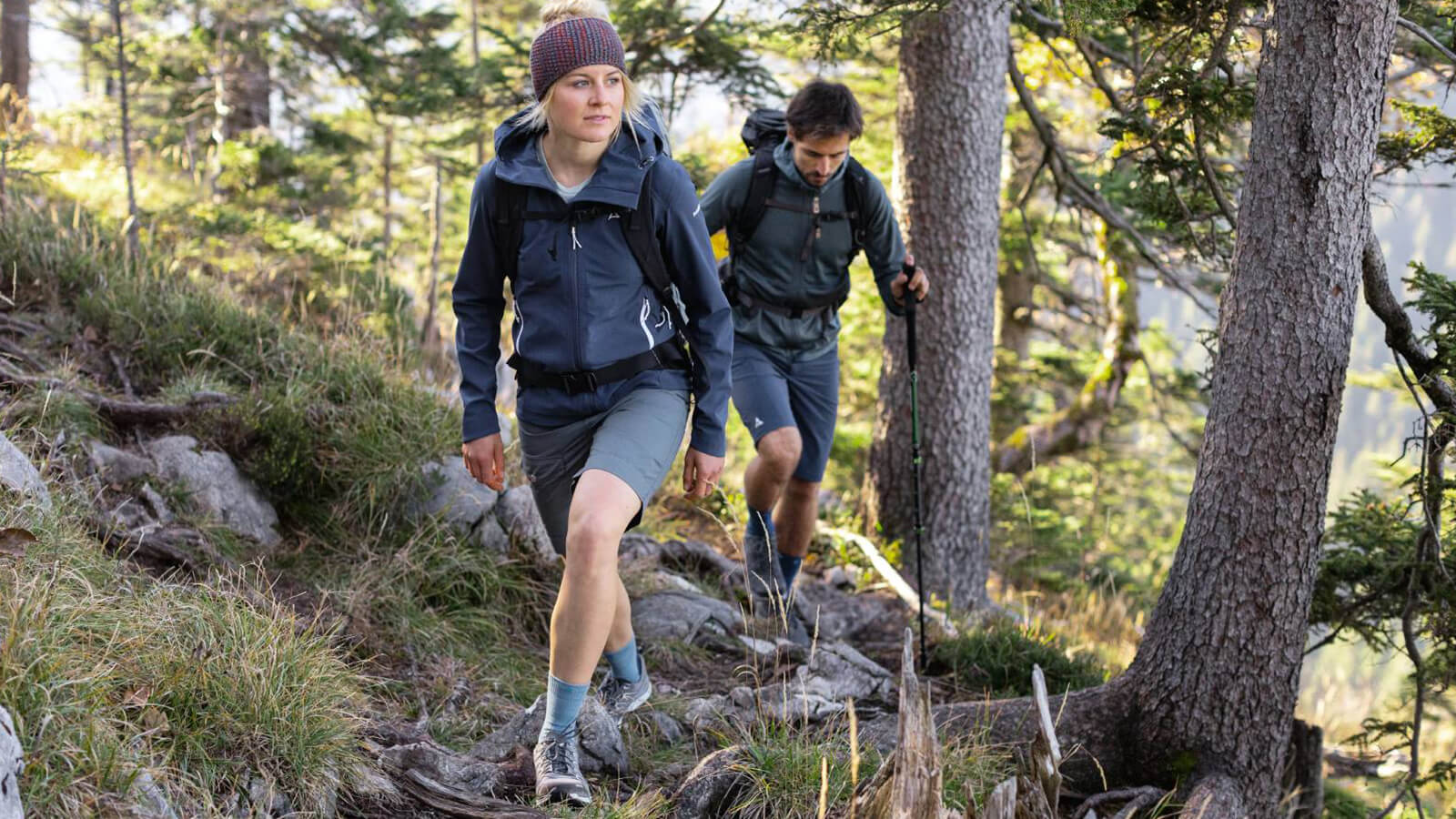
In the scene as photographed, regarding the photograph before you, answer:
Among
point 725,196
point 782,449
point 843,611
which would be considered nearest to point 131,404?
point 725,196

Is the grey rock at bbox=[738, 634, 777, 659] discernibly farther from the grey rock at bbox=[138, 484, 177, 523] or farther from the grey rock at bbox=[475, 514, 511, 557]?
the grey rock at bbox=[138, 484, 177, 523]

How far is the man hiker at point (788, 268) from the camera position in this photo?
18.0 feet

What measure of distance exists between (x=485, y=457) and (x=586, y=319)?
701mm

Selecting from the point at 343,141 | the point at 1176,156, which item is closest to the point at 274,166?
the point at 343,141

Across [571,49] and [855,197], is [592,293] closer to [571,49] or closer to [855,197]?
[571,49]

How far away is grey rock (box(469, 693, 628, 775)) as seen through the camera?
406 centimetres

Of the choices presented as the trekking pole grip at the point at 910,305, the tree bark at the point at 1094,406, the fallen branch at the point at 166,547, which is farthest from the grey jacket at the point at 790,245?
the tree bark at the point at 1094,406

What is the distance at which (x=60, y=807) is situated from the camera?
8.18 feet

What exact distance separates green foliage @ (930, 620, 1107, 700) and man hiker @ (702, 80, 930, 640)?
1.08 meters

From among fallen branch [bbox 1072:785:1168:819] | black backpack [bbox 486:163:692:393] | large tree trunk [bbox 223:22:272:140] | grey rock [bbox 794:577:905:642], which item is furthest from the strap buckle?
large tree trunk [bbox 223:22:272:140]

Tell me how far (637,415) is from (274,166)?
11.7 meters

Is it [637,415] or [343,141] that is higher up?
[343,141]

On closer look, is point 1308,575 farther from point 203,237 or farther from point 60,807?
point 203,237

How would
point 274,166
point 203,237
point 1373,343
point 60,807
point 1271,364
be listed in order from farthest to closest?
point 1373,343 < point 274,166 < point 203,237 < point 1271,364 < point 60,807
